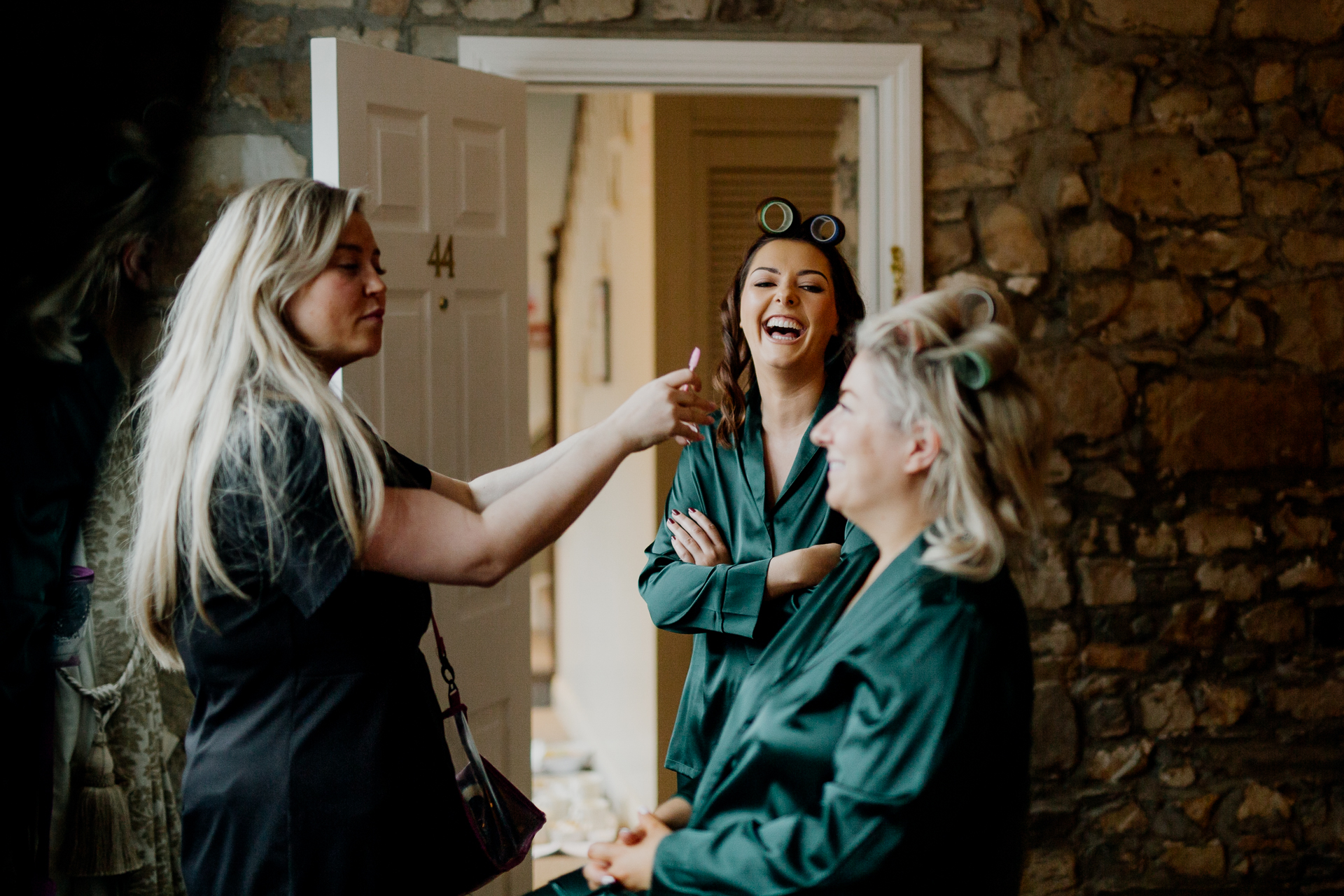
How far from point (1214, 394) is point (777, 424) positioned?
6.02ft

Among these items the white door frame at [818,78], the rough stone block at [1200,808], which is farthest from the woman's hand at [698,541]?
the rough stone block at [1200,808]

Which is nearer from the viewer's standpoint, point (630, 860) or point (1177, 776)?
point (630, 860)

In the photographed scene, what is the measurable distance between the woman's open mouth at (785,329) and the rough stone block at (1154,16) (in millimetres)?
1853

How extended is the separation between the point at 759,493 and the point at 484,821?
0.77 m

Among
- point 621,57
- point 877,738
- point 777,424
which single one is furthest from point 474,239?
point 877,738

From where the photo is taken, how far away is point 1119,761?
3.35 metres

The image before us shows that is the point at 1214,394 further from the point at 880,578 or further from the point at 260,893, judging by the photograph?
the point at 260,893

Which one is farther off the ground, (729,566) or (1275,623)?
(729,566)

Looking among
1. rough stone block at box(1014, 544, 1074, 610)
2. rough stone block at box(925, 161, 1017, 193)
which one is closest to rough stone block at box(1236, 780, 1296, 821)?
rough stone block at box(1014, 544, 1074, 610)

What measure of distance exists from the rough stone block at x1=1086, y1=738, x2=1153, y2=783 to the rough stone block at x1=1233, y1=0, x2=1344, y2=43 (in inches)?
84.1

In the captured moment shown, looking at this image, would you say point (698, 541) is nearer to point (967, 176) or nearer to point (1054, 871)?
point (967, 176)

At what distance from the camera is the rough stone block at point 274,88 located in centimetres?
311

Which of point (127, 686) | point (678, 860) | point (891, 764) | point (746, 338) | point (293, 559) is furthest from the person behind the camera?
point (127, 686)

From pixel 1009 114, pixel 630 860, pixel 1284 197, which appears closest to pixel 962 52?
pixel 1009 114
